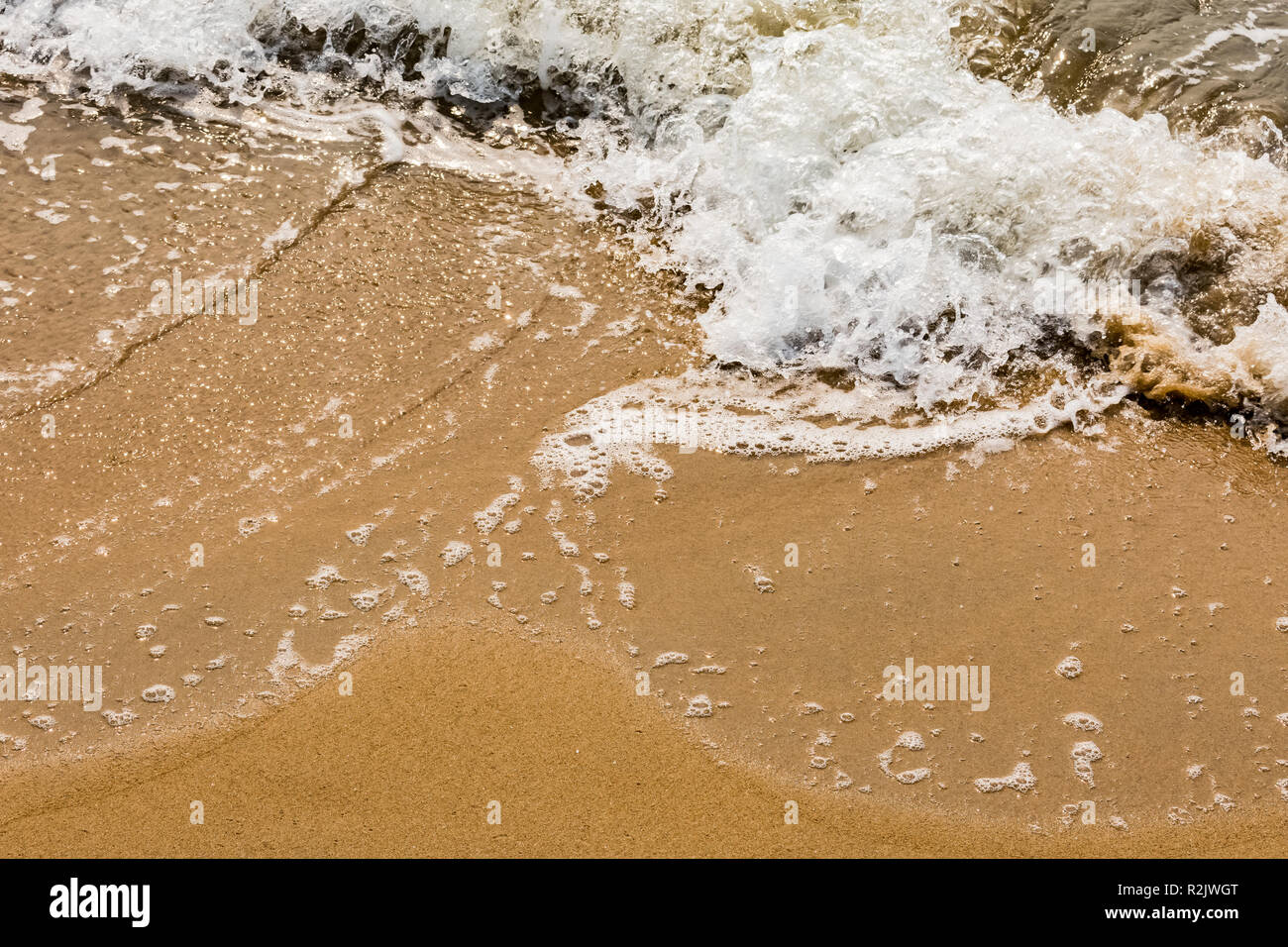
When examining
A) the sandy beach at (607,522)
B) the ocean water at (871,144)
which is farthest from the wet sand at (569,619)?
the ocean water at (871,144)

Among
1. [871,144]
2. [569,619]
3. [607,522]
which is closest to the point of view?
[569,619]

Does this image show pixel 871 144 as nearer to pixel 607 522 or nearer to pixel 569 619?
pixel 607 522

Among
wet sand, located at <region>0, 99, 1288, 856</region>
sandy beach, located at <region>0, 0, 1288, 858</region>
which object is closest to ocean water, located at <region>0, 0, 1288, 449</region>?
sandy beach, located at <region>0, 0, 1288, 858</region>

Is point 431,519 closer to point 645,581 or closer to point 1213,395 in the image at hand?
point 645,581

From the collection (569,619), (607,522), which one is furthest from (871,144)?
(569,619)

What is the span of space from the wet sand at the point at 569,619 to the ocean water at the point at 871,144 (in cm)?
53

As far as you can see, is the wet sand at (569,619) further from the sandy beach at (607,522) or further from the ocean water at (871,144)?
the ocean water at (871,144)

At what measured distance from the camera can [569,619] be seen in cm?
366

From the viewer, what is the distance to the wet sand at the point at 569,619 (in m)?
3.23

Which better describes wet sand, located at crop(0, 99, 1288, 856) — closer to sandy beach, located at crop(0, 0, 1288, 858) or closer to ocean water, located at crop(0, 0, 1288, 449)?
sandy beach, located at crop(0, 0, 1288, 858)

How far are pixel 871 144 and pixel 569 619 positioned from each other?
3.33 metres

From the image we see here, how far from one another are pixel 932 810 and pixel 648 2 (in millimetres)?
5155

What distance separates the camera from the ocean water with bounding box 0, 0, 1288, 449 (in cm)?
468

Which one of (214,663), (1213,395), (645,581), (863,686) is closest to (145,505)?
(214,663)
